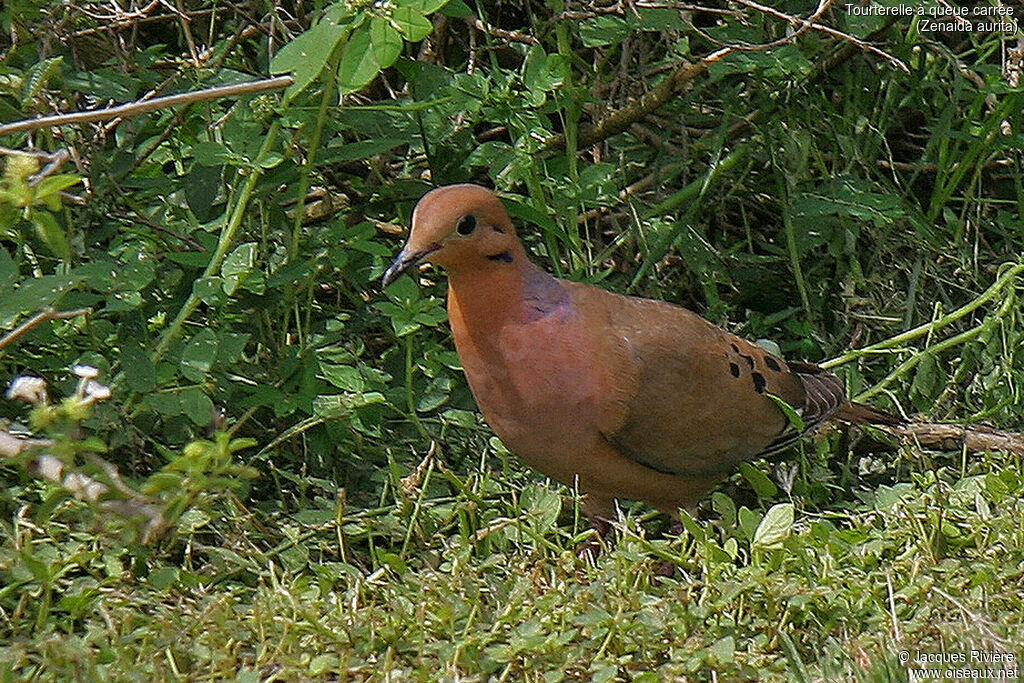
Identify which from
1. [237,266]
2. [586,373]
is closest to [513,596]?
[586,373]

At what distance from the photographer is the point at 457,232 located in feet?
11.3

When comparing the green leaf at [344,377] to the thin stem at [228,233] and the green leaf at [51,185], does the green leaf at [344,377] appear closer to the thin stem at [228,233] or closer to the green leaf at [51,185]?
the thin stem at [228,233]

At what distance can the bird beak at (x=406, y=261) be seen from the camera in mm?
3381

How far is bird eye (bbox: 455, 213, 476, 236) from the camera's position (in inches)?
136

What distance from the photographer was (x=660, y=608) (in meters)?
3.09

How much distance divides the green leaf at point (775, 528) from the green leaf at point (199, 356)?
132 cm

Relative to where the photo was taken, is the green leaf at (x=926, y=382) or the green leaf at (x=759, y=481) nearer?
the green leaf at (x=759, y=481)

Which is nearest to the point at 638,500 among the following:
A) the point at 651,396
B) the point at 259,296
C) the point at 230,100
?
the point at 651,396

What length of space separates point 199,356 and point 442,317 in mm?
617

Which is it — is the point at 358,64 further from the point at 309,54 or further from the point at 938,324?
the point at 938,324

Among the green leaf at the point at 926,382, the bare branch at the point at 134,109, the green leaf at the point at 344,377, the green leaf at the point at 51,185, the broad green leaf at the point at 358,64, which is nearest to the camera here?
the green leaf at the point at 51,185

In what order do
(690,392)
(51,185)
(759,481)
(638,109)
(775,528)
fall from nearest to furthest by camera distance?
(51,185), (775,528), (690,392), (759,481), (638,109)

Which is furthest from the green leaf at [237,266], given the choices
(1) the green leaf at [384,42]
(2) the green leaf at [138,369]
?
(1) the green leaf at [384,42]

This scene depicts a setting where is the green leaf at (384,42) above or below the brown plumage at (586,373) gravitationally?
above
